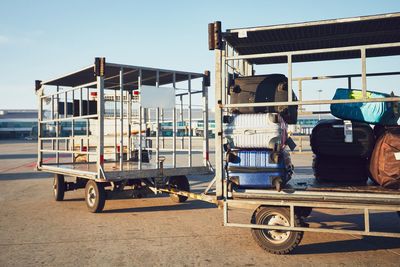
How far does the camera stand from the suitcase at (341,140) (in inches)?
214

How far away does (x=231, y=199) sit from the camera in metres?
5.27

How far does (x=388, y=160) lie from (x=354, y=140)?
708mm

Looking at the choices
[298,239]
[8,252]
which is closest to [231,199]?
[298,239]

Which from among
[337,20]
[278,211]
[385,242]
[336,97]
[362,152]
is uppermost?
[337,20]

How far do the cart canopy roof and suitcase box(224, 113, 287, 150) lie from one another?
10.9 ft

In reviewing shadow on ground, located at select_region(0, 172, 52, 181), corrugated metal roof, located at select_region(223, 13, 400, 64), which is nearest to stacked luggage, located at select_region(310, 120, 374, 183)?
corrugated metal roof, located at select_region(223, 13, 400, 64)

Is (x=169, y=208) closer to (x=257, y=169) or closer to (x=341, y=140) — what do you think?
(x=257, y=169)

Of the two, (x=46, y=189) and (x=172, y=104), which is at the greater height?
(x=172, y=104)

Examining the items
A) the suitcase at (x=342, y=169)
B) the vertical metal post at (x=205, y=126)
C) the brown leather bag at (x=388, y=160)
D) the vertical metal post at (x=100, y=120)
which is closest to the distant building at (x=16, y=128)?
the vertical metal post at (x=205, y=126)

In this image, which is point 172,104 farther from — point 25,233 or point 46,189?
point 46,189

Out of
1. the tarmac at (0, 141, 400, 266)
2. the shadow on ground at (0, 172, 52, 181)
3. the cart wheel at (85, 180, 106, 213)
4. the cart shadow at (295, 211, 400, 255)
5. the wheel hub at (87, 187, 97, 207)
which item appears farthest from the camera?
the shadow on ground at (0, 172, 52, 181)

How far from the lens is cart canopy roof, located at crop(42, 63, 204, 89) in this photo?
8102 millimetres

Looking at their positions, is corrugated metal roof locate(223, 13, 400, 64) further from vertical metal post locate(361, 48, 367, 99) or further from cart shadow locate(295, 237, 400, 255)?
cart shadow locate(295, 237, 400, 255)

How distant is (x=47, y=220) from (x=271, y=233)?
4.68 m
